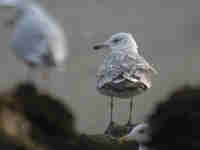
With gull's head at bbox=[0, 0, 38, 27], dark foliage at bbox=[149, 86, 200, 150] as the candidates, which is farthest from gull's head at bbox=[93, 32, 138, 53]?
gull's head at bbox=[0, 0, 38, 27]

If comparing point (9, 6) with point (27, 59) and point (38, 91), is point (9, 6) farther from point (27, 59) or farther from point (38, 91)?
point (38, 91)

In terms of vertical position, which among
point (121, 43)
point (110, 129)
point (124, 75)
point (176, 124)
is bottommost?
point (110, 129)

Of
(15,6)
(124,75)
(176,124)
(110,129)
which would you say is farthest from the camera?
(15,6)

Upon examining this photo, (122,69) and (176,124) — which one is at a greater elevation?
(122,69)

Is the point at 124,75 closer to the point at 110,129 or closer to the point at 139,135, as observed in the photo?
the point at 110,129

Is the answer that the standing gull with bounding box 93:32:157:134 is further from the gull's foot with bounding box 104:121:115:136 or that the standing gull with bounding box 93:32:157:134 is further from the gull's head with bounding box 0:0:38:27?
the gull's head with bounding box 0:0:38:27

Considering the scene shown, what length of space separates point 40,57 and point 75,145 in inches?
198

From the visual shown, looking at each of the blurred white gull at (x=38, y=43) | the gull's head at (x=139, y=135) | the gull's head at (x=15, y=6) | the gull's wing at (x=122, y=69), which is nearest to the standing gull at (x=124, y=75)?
the gull's wing at (x=122, y=69)

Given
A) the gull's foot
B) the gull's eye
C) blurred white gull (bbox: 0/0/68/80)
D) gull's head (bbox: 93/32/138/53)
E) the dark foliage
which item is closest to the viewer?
the dark foliage

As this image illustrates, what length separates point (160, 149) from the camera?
9.85 ft

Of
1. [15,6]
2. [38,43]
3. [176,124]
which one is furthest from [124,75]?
[15,6]

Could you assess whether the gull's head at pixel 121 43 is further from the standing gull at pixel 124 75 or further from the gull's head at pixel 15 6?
the gull's head at pixel 15 6

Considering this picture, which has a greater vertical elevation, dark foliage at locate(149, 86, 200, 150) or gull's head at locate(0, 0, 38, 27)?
gull's head at locate(0, 0, 38, 27)

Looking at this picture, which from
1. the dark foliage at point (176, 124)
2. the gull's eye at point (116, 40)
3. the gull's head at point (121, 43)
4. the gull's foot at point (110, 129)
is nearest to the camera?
the dark foliage at point (176, 124)
